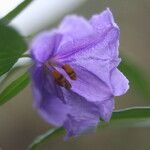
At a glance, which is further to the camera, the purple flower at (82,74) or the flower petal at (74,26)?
the purple flower at (82,74)

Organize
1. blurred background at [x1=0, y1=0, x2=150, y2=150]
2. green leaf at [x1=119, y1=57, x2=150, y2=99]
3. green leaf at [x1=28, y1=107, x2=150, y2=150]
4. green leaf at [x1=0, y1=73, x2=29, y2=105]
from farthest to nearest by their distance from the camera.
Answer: blurred background at [x1=0, y1=0, x2=150, y2=150] → green leaf at [x1=119, y1=57, x2=150, y2=99] → green leaf at [x1=28, y1=107, x2=150, y2=150] → green leaf at [x1=0, y1=73, x2=29, y2=105]

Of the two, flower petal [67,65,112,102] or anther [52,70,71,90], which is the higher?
anther [52,70,71,90]

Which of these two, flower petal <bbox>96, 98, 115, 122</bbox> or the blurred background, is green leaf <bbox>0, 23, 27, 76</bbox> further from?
the blurred background

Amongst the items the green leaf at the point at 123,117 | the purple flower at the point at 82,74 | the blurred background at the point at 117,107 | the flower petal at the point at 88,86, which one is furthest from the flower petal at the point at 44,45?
the blurred background at the point at 117,107

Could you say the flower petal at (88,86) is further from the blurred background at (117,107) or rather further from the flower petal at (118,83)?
the blurred background at (117,107)

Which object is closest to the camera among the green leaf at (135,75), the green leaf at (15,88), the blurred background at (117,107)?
the green leaf at (15,88)

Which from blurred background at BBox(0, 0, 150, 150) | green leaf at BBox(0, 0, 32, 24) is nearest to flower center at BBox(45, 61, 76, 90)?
green leaf at BBox(0, 0, 32, 24)

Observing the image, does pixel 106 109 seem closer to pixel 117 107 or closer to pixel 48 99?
pixel 48 99
